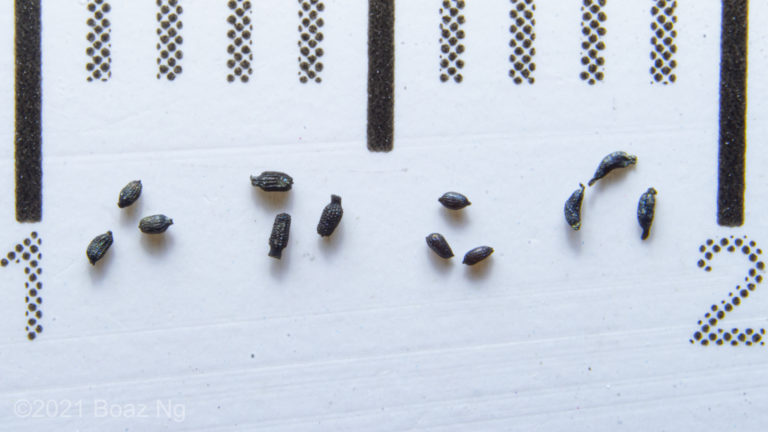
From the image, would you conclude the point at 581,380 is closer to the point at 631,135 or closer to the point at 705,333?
the point at 705,333

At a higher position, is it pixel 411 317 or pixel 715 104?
pixel 715 104

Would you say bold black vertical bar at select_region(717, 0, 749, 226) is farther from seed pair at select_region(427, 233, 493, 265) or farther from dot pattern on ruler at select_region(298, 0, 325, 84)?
dot pattern on ruler at select_region(298, 0, 325, 84)

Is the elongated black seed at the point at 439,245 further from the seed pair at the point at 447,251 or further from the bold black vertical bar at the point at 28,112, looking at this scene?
the bold black vertical bar at the point at 28,112

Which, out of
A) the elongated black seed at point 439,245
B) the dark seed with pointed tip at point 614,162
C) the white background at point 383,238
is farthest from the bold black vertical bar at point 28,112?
the dark seed with pointed tip at point 614,162

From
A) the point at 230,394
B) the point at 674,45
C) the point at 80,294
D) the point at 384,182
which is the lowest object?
the point at 230,394

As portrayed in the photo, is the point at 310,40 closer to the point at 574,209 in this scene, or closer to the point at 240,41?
the point at 240,41

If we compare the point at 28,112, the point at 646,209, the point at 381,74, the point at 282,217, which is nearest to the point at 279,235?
the point at 282,217

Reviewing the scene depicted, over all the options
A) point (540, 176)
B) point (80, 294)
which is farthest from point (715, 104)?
point (80, 294)
